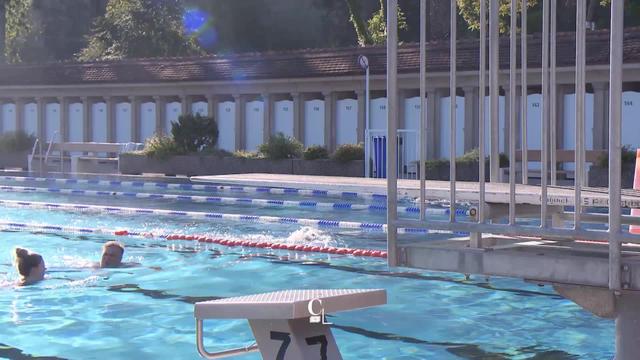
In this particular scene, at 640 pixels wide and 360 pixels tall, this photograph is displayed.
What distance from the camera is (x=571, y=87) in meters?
21.0

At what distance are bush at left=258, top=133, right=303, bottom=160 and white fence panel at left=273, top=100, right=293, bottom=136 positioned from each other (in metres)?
3.70

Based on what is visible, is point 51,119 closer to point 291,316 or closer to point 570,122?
point 570,122

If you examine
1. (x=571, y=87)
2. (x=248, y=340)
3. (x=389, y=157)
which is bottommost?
(x=248, y=340)

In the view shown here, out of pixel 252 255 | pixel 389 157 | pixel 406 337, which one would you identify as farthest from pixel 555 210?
pixel 252 255

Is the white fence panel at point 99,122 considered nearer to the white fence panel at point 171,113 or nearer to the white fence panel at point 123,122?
the white fence panel at point 123,122

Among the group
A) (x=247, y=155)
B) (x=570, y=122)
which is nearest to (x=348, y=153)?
(x=247, y=155)

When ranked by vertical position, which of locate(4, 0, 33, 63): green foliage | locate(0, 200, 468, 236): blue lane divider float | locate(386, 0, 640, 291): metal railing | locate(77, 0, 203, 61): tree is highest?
locate(4, 0, 33, 63): green foliage

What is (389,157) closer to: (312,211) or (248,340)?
(248,340)

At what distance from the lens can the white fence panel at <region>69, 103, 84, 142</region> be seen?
30031mm

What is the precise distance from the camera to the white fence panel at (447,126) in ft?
75.2

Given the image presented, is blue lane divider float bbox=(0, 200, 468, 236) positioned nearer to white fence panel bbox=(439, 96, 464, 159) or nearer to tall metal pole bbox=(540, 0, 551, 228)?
tall metal pole bbox=(540, 0, 551, 228)

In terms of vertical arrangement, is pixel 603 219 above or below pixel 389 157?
below

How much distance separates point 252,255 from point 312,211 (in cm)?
452

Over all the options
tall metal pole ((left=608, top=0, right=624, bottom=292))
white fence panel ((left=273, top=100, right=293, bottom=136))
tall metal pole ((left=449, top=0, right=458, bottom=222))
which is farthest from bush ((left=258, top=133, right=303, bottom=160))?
tall metal pole ((left=608, top=0, right=624, bottom=292))
